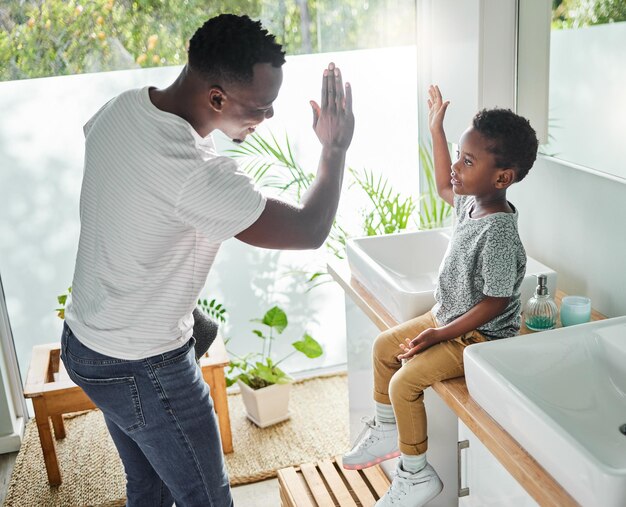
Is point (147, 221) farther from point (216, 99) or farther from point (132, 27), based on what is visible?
point (132, 27)

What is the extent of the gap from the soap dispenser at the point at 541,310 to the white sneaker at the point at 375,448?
44 centimetres

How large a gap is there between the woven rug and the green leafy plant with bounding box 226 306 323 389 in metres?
0.18

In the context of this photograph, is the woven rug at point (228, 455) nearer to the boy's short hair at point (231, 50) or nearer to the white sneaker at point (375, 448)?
the white sneaker at point (375, 448)

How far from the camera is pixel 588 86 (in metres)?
1.96

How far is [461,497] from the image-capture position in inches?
70.6

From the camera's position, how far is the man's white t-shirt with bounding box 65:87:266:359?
1.44 m

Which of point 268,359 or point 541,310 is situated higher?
point 541,310

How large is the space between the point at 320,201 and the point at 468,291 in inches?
18.0

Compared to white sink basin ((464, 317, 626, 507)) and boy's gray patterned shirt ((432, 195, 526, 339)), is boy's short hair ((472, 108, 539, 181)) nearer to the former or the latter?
boy's gray patterned shirt ((432, 195, 526, 339))

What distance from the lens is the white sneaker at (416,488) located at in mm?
1849

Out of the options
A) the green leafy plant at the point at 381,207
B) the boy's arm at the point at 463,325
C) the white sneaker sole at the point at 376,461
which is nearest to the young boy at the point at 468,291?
the boy's arm at the point at 463,325

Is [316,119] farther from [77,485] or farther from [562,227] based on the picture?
[77,485]

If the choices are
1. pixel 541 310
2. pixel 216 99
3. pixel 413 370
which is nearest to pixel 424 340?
pixel 413 370

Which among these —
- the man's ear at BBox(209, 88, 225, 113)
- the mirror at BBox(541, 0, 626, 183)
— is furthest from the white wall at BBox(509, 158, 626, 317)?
the man's ear at BBox(209, 88, 225, 113)
